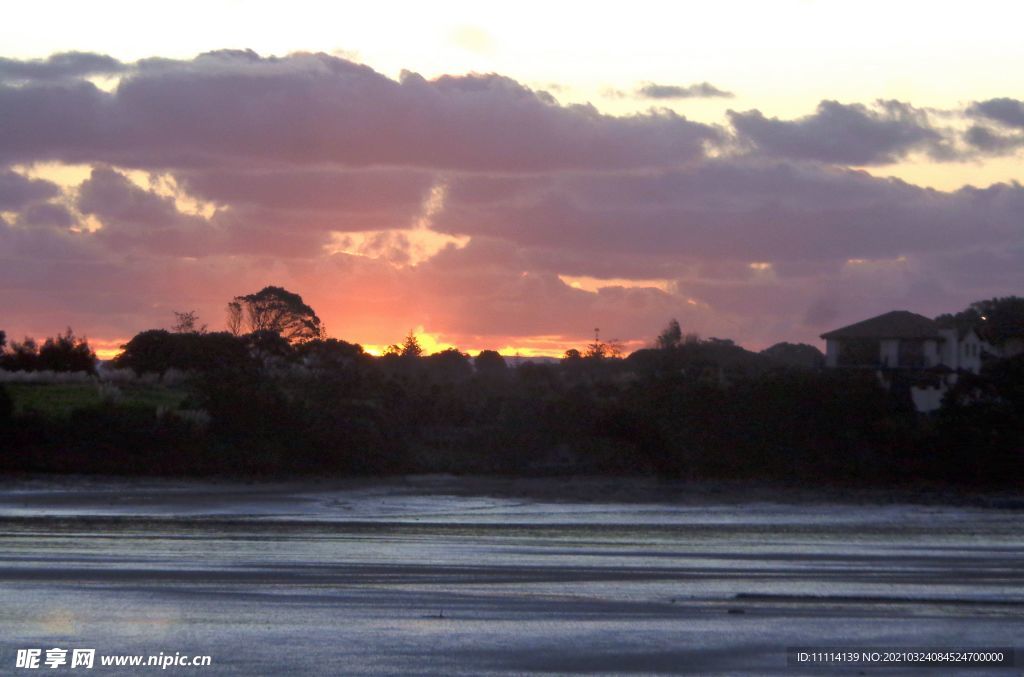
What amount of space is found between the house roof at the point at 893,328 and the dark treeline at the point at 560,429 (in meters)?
12.2

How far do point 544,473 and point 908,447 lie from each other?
14.0 meters

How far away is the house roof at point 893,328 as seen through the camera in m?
66.1

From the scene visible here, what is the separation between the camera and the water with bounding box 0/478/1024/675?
1338 cm

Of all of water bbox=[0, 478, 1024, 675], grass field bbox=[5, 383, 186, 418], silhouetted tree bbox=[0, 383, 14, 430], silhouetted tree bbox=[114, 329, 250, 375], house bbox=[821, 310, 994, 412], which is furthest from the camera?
house bbox=[821, 310, 994, 412]

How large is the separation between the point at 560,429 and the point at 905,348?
25858 millimetres

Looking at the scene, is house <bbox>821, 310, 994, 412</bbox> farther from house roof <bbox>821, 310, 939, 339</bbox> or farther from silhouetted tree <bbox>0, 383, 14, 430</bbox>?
silhouetted tree <bbox>0, 383, 14, 430</bbox>

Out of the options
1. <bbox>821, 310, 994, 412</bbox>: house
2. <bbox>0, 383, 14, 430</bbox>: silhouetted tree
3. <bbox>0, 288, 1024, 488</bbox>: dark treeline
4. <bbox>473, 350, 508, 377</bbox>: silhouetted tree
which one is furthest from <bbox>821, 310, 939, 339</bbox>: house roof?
<bbox>0, 383, 14, 430</bbox>: silhouetted tree

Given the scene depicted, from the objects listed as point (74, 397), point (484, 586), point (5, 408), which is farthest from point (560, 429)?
point (484, 586)

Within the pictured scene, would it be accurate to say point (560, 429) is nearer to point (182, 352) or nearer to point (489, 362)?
point (182, 352)

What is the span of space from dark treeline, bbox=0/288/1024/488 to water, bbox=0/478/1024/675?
8.66 metres

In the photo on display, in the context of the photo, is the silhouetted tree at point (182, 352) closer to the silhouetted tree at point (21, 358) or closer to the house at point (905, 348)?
the silhouetted tree at point (21, 358)

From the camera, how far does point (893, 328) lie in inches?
2633

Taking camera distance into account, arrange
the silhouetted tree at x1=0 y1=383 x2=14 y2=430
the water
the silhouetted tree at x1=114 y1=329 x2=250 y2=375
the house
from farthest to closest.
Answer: the house
the silhouetted tree at x1=114 y1=329 x2=250 y2=375
the silhouetted tree at x1=0 y1=383 x2=14 y2=430
the water

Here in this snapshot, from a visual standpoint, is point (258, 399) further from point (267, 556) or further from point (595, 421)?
point (267, 556)
